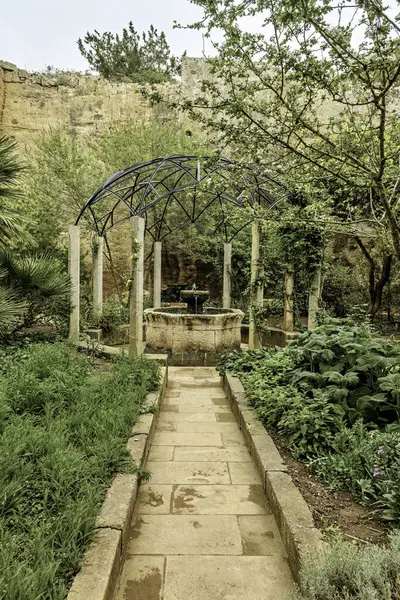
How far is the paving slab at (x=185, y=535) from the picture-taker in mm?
2189

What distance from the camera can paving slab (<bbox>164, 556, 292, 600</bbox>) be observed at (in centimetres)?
186

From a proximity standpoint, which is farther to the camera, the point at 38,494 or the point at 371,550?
the point at 38,494

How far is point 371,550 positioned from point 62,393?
273 centimetres

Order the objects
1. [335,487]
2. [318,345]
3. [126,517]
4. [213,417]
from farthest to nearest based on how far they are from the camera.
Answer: [213,417], [318,345], [335,487], [126,517]

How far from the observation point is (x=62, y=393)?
3.62 metres

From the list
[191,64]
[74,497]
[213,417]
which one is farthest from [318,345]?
Result: [191,64]

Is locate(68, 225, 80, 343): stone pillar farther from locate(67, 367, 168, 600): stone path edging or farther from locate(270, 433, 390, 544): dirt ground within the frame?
locate(270, 433, 390, 544): dirt ground

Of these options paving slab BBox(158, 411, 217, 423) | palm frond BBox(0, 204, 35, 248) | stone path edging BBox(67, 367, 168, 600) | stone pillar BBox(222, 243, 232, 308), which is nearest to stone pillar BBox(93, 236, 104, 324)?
palm frond BBox(0, 204, 35, 248)

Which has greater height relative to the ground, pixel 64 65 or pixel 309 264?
pixel 64 65

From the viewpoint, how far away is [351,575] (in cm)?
156

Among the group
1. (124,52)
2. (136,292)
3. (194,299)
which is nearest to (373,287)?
(194,299)

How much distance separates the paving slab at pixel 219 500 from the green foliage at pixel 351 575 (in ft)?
3.10

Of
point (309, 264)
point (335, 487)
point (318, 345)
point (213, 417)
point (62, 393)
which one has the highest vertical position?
point (309, 264)

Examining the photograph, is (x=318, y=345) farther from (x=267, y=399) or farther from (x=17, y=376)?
(x=17, y=376)
